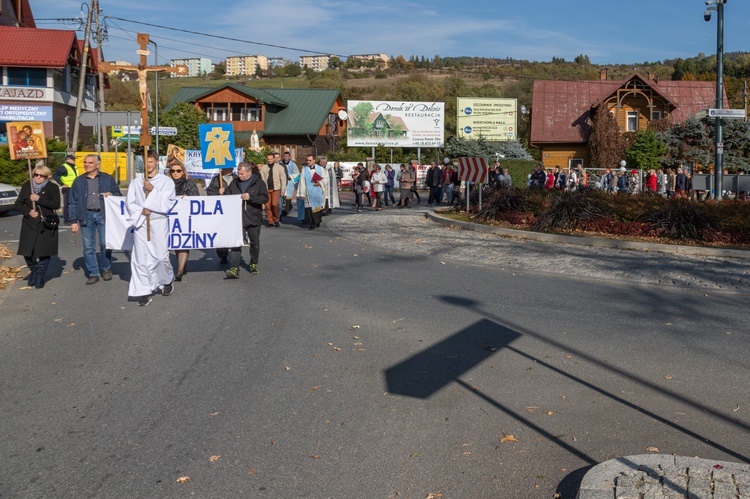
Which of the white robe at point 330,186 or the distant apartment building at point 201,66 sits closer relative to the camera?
the white robe at point 330,186

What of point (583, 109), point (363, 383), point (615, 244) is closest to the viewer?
point (363, 383)

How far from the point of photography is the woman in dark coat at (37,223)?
11133mm

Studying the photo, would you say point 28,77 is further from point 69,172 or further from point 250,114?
point 69,172

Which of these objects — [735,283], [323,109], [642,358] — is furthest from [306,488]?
[323,109]

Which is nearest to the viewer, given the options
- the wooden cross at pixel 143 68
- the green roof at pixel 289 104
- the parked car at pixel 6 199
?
the wooden cross at pixel 143 68

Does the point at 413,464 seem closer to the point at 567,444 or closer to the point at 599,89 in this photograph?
the point at 567,444

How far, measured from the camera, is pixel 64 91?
5297 cm

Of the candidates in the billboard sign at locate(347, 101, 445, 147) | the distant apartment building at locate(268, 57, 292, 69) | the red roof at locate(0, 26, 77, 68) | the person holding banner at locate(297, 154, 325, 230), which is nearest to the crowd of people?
the person holding banner at locate(297, 154, 325, 230)

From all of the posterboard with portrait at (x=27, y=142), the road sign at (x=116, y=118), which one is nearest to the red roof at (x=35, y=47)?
the road sign at (x=116, y=118)

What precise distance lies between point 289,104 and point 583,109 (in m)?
24.6

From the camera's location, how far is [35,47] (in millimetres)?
50156

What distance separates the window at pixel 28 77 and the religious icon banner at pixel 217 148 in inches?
1579

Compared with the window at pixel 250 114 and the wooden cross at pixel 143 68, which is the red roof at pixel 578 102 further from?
the wooden cross at pixel 143 68

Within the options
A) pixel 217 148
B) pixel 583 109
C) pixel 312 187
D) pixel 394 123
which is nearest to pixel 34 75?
pixel 394 123
